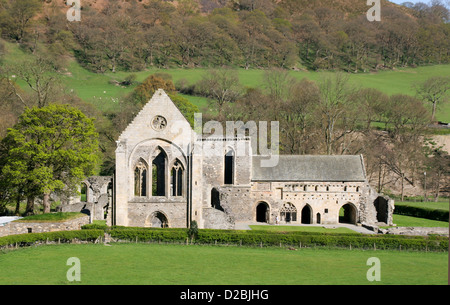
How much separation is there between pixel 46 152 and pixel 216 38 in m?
79.9

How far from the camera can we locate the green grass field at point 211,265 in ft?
80.1

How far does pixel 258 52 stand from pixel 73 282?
97435 mm

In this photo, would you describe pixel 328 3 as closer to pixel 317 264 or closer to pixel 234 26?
pixel 234 26

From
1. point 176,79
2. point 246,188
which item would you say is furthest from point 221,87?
point 246,188

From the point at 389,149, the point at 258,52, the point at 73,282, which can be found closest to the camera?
the point at 73,282

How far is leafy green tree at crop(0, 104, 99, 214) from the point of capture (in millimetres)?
38250

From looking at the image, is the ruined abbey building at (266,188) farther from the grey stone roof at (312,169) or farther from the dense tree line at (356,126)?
the dense tree line at (356,126)

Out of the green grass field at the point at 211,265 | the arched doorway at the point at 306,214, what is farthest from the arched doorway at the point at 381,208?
the green grass field at the point at 211,265

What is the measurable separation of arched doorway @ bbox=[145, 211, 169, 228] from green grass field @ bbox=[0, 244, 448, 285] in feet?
16.5

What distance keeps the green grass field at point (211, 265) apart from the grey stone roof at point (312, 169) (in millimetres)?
13817

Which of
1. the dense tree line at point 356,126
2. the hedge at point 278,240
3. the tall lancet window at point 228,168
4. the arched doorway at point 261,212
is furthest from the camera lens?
the dense tree line at point 356,126

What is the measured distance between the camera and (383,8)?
544ft

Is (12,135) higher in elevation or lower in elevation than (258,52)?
lower
